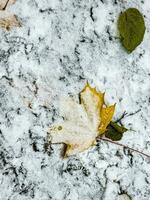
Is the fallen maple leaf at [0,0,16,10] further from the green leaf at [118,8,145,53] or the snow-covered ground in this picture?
the green leaf at [118,8,145,53]

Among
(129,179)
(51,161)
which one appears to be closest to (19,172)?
(51,161)

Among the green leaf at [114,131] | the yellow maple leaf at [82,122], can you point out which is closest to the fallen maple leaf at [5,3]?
the yellow maple leaf at [82,122]

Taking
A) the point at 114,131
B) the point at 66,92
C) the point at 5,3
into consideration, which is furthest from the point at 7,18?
the point at 114,131

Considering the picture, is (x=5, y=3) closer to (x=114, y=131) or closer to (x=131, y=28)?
(x=131, y=28)

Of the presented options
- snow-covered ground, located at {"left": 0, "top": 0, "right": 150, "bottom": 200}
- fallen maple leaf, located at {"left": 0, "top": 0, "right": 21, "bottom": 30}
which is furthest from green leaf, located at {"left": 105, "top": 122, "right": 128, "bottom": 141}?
fallen maple leaf, located at {"left": 0, "top": 0, "right": 21, "bottom": 30}

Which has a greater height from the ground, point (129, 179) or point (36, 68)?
point (36, 68)

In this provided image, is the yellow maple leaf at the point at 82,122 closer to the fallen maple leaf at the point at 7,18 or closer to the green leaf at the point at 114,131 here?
the green leaf at the point at 114,131

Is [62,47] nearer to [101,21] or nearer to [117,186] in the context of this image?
[101,21]
